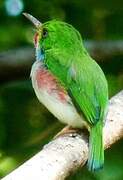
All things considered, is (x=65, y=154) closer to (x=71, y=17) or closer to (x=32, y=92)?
(x=32, y=92)

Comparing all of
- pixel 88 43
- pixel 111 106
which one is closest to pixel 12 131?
pixel 88 43

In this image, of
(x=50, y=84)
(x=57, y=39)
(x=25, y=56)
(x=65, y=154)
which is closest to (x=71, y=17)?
(x=25, y=56)

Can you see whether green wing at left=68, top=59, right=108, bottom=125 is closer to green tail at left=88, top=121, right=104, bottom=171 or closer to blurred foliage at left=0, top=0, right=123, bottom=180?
green tail at left=88, top=121, right=104, bottom=171

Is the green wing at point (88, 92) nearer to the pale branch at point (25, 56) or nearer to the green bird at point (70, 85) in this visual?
the green bird at point (70, 85)

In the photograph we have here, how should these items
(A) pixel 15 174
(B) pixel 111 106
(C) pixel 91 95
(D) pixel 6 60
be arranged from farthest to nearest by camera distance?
(D) pixel 6 60 → (B) pixel 111 106 → (C) pixel 91 95 → (A) pixel 15 174

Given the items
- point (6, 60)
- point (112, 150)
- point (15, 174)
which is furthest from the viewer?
point (6, 60)

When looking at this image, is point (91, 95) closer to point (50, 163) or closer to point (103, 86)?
point (103, 86)

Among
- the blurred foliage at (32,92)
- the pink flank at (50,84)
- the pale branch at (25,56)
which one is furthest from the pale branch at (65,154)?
the pale branch at (25,56)
